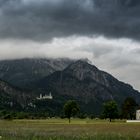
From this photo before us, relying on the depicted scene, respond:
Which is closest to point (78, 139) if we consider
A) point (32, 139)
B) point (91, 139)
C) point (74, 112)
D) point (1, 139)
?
point (91, 139)

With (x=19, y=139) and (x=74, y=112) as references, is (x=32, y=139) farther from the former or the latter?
(x=74, y=112)

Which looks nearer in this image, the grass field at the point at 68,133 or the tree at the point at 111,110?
the grass field at the point at 68,133

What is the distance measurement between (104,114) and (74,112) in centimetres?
1861

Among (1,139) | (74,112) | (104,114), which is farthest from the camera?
(104,114)

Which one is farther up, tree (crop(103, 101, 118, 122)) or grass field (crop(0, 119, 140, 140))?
tree (crop(103, 101, 118, 122))

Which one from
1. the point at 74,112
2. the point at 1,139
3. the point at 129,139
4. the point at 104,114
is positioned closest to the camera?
the point at 1,139

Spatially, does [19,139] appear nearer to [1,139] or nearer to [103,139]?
[1,139]

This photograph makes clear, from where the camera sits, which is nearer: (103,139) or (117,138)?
(103,139)

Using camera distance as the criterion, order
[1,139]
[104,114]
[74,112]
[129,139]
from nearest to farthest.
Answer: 1. [1,139]
2. [129,139]
3. [74,112]
4. [104,114]

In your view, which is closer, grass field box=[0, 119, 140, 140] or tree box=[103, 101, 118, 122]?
grass field box=[0, 119, 140, 140]

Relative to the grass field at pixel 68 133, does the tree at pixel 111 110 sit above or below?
above

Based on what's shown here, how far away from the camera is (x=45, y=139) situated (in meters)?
46.2

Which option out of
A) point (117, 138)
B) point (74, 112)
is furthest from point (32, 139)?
point (74, 112)

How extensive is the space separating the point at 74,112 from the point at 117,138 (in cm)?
13713
